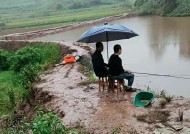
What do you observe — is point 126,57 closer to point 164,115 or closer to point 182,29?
point 182,29

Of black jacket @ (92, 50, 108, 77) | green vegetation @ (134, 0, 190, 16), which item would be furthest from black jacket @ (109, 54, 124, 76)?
green vegetation @ (134, 0, 190, 16)

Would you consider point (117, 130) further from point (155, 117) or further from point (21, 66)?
point (21, 66)

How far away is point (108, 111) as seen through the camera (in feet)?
23.7

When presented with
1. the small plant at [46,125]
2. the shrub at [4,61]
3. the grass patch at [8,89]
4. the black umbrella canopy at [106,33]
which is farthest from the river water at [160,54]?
the small plant at [46,125]

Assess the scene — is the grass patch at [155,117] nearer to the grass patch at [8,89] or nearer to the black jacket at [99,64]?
the black jacket at [99,64]

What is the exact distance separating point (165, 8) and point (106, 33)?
2467 cm

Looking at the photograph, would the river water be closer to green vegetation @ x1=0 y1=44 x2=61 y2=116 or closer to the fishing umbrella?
green vegetation @ x1=0 y1=44 x2=61 y2=116

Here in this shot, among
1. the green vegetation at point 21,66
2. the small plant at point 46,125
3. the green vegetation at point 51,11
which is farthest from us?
the green vegetation at point 51,11

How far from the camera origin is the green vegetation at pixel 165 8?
3053 cm

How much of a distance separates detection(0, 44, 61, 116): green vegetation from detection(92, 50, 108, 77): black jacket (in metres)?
3.29

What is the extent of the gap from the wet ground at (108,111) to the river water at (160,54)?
11.4 ft

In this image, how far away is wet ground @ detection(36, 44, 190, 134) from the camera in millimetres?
6340

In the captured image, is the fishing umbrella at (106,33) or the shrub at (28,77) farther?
the shrub at (28,77)

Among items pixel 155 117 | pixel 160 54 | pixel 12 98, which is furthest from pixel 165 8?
pixel 155 117
